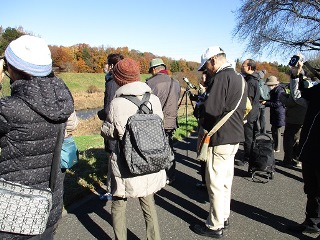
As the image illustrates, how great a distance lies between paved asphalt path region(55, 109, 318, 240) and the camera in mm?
3418

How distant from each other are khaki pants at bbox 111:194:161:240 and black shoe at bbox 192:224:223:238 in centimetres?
72

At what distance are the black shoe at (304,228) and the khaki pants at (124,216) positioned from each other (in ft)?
5.44

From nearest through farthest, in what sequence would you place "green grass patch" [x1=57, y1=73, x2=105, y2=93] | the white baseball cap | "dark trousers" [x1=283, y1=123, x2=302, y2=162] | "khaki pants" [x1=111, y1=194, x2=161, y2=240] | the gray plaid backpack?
the gray plaid backpack → "khaki pants" [x1=111, y1=194, x2=161, y2=240] → the white baseball cap → "dark trousers" [x1=283, y1=123, x2=302, y2=162] → "green grass patch" [x1=57, y1=73, x2=105, y2=93]

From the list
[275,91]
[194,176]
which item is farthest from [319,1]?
[194,176]

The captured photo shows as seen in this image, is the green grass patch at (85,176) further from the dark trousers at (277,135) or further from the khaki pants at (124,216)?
the dark trousers at (277,135)

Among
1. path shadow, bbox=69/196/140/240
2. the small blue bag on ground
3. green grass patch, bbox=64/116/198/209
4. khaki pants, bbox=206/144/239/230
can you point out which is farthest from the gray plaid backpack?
green grass patch, bbox=64/116/198/209

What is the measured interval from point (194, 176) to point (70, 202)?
7.38 ft

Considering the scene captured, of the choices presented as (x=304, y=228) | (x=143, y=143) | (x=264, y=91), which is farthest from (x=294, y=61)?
(x=264, y=91)

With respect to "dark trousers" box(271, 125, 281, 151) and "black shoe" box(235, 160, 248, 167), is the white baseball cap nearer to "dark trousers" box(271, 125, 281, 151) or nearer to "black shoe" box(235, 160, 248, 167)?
"black shoe" box(235, 160, 248, 167)

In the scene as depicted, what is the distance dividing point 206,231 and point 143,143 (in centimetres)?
151

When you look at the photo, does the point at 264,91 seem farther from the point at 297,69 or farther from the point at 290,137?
the point at 297,69

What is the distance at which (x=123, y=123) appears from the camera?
2582 mm

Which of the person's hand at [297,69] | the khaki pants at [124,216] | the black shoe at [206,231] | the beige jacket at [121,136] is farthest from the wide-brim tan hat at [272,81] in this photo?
the khaki pants at [124,216]

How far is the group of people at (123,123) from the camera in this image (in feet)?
5.83
